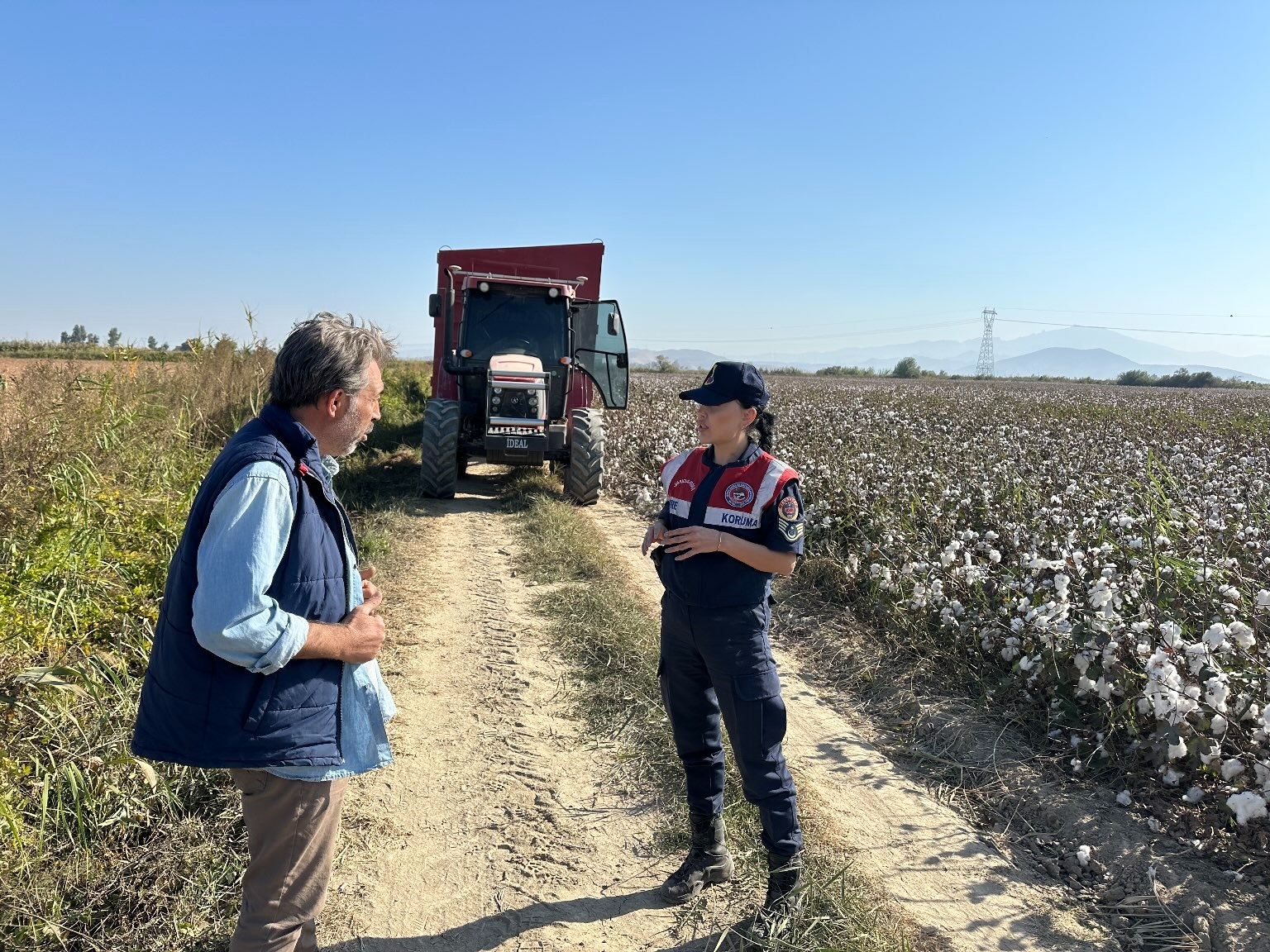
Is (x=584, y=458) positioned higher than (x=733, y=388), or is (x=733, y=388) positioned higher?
(x=733, y=388)

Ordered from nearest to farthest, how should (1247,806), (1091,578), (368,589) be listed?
(368,589)
(1247,806)
(1091,578)

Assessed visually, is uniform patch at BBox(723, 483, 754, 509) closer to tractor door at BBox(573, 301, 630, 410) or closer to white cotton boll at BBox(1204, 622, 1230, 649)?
white cotton boll at BBox(1204, 622, 1230, 649)

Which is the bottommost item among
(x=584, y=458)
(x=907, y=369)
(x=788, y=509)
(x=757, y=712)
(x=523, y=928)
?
(x=523, y=928)

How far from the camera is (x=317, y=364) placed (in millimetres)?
1771

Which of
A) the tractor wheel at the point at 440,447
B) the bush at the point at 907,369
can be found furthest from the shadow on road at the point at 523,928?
the bush at the point at 907,369

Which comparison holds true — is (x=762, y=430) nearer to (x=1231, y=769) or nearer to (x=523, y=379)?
(x=1231, y=769)

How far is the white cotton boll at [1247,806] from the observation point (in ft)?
9.24

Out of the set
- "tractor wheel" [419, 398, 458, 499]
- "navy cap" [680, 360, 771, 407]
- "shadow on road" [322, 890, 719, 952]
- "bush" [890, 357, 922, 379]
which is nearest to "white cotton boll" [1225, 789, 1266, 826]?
"shadow on road" [322, 890, 719, 952]

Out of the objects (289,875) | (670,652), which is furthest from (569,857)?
(289,875)

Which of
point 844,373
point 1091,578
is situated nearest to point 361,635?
point 1091,578

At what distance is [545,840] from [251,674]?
74.2 inches

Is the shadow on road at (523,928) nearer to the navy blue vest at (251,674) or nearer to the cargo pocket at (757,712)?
the cargo pocket at (757,712)

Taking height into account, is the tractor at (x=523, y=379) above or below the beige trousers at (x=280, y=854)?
above

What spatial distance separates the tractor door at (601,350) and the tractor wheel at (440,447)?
197 cm
